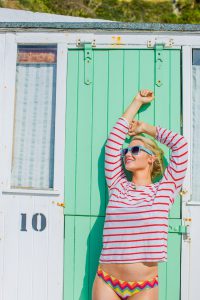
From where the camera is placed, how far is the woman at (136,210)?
3.25 meters

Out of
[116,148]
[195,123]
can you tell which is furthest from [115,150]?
[195,123]

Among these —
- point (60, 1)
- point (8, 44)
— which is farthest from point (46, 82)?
point (60, 1)

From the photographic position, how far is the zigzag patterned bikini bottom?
10.6 feet

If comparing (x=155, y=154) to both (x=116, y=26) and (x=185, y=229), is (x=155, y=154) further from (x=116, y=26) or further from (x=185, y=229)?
(x=116, y=26)

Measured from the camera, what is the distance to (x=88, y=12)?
17.4 metres

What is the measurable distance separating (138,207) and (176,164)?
1.45 feet

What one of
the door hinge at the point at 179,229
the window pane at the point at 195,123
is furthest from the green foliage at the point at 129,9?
the door hinge at the point at 179,229

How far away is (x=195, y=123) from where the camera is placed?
379cm

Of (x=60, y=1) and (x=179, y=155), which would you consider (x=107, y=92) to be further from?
(x=60, y=1)

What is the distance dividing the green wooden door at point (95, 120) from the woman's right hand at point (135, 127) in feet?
0.33

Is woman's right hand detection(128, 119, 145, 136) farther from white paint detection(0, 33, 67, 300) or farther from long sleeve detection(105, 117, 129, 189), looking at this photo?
white paint detection(0, 33, 67, 300)

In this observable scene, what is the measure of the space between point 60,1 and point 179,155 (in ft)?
48.7

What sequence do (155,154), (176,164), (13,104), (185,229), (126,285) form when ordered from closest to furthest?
1. (126,285)
2. (176,164)
3. (155,154)
4. (185,229)
5. (13,104)

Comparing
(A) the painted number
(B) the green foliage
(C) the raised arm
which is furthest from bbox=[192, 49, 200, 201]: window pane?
(B) the green foliage
